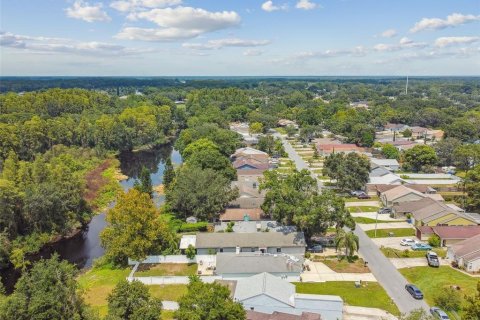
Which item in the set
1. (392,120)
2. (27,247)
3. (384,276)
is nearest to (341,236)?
(384,276)

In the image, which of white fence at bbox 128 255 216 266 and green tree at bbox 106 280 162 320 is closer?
green tree at bbox 106 280 162 320

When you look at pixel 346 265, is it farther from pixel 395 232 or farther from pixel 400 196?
pixel 400 196

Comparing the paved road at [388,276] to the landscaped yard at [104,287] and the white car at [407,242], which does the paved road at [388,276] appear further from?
the landscaped yard at [104,287]

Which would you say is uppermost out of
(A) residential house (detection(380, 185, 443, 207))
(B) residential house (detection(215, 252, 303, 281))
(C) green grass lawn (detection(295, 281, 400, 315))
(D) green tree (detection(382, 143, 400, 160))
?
(D) green tree (detection(382, 143, 400, 160))

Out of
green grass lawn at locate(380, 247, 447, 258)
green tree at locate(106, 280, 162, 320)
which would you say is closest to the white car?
green grass lawn at locate(380, 247, 447, 258)

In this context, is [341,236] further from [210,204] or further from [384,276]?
[210,204]

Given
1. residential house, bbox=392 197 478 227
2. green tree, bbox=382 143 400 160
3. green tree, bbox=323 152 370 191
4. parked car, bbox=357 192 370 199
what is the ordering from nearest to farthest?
residential house, bbox=392 197 478 227, green tree, bbox=323 152 370 191, parked car, bbox=357 192 370 199, green tree, bbox=382 143 400 160

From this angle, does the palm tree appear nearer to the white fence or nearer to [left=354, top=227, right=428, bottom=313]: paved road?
[left=354, top=227, right=428, bottom=313]: paved road
